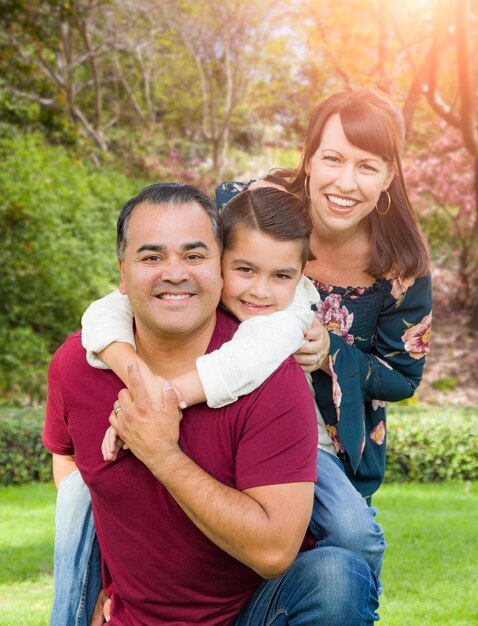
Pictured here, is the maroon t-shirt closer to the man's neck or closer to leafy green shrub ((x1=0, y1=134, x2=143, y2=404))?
the man's neck

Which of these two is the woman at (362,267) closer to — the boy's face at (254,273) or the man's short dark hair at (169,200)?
the boy's face at (254,273)

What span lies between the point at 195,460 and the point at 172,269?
0.52 m

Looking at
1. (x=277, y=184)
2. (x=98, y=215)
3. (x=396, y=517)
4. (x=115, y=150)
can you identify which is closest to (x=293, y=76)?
(x=115, y=150)

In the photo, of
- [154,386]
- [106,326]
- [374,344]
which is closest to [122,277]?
[106,326]

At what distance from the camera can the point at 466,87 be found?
9.60 meters

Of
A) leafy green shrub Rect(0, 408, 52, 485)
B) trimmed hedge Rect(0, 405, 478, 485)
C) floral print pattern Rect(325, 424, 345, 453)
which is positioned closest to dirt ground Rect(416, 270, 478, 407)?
trimmed hedge Rect(0, 405, 478, 485)

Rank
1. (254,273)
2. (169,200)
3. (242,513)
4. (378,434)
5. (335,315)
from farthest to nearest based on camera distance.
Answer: (378,434) → (335,315) → (254,273) → (169,200) → (242,513)

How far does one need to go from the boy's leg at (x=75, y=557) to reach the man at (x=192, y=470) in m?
0.16

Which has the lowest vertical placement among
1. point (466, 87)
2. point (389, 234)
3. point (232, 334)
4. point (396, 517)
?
point (396, 517)

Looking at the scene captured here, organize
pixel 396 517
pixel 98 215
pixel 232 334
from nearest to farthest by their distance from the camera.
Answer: pixel 232 334 < pixel 396 517 < pixel 98 215

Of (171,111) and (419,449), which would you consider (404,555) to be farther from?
(171,111)

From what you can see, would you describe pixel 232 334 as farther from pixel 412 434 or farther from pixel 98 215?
pixel 98 215

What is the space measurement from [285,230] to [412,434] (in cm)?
656

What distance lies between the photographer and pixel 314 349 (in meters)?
2.72
